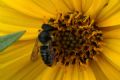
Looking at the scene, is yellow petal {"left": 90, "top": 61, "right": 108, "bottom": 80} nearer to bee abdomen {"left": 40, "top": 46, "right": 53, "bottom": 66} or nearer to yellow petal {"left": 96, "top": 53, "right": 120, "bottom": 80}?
yellow petal {"left": 96, "top": 53, "right": 120, "bottom": 80}

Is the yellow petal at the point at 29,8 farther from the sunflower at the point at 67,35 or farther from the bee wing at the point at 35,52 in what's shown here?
the bee wing at the point at 35,52

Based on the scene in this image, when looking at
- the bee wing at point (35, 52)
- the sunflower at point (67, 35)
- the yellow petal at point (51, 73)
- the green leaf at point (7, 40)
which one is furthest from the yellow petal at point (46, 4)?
the green leaf at point (7, 40)

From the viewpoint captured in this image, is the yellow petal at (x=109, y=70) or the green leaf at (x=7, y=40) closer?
the green leaf at (x=7, y=40)

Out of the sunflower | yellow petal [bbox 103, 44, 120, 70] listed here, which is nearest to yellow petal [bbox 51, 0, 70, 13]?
the sunflower

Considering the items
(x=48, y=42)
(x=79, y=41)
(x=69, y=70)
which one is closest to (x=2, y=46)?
(x=48, y=42)

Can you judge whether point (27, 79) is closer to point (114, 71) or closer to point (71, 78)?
point (71, 78)

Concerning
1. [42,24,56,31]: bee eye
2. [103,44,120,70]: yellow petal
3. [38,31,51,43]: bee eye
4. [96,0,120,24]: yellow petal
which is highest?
[96,0,120,24]: yellow petal

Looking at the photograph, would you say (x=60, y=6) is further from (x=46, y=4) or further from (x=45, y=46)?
(x=45, y=46)
